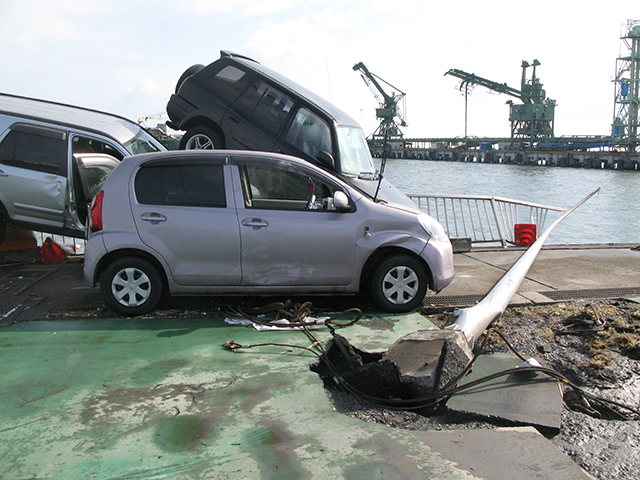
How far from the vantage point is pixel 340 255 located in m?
5.52

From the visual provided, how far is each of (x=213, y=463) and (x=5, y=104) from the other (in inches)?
269

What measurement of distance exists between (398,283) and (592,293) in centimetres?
278

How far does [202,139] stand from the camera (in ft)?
28.0

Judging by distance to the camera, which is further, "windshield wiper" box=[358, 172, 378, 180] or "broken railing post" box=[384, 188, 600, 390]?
"windshield wiper" box=[358, 172, 378, 180]

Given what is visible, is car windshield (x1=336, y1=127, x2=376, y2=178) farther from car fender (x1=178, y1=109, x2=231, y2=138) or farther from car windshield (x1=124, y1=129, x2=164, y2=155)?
car windshield (x1=124, y1=129, x2=164, y2=155)

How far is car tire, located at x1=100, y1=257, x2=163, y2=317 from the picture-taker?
210 inches

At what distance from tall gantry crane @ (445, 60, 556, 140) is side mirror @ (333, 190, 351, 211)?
85.4 meters

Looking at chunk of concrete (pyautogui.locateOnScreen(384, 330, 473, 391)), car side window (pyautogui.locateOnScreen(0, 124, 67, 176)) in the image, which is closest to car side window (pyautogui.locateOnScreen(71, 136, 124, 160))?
car side window (pyautogui.locateOnScreen(0, 124, 67, 176))

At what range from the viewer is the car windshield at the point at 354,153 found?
26.2 ft

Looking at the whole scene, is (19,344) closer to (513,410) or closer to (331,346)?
(331,346)

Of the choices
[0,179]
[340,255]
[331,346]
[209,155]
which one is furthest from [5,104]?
[331,346]

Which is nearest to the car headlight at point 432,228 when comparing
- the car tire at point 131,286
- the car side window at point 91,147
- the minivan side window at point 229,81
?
the car tire at point 131,286

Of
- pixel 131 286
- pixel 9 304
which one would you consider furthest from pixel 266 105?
pixel 9 304

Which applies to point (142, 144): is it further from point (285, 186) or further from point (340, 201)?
point (340, 201)
